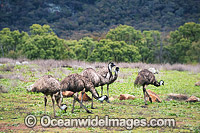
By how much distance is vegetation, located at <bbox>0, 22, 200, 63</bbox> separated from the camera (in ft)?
180

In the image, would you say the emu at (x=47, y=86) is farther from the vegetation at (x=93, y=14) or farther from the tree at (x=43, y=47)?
the vegetation at (x=93, y=14)

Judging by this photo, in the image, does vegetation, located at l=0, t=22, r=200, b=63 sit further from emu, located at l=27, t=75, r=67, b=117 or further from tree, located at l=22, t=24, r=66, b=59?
emu, located at l=27, t=75, r=67, b=117

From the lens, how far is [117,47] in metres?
57.7

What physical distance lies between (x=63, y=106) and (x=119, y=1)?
139 meters

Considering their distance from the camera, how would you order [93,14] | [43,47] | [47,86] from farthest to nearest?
[93,14], [43,47], [47,86]

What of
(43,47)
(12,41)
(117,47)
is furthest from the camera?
(12,41)

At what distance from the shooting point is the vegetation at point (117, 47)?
2154 inches

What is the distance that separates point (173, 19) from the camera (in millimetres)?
122312

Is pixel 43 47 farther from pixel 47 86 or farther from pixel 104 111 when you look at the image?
pixel 47 86

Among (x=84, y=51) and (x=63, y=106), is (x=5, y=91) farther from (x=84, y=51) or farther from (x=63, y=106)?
(x=84, y=51)

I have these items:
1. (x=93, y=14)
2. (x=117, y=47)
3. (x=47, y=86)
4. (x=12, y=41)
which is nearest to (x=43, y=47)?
(x=117, y=47)

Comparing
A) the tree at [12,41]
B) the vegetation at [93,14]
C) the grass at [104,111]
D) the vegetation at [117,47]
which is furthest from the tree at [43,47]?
the vegetation at [93,14]

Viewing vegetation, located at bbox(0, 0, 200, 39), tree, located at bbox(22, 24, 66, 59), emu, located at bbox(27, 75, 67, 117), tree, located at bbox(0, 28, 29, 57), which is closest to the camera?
emu, located at bbox(27, 75, 67, 117)

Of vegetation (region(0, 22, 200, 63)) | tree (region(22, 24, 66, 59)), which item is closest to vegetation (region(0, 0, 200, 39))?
vegetation (region(0, 22, 200, 63))
